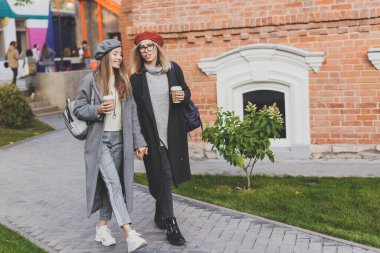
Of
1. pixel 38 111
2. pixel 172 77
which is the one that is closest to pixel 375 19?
pixel 172 77

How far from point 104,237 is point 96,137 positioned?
3.22 ft

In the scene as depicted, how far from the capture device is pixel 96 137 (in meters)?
5.52

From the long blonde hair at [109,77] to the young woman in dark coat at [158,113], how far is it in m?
0.24

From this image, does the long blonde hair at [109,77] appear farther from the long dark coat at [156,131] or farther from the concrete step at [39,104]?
the concrete step at [39,104]

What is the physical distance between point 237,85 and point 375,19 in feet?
7.63

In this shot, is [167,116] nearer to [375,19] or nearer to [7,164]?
[375,19]

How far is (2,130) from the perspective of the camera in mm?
14422

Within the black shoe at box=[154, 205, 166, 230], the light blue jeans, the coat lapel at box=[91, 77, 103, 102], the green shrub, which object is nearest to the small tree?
the black shoe at box=[154, 205, 166, 230]

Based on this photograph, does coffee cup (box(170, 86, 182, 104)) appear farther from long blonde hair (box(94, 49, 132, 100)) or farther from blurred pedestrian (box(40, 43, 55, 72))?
blurred pedestrian (box(40, 43, 55, 72))

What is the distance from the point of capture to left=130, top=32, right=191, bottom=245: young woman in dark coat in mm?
5805

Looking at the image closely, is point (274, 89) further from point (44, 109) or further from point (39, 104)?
A: point (39, 104)

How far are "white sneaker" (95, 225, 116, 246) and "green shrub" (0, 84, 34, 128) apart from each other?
9460mm

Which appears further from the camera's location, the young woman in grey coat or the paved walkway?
the paved walkway

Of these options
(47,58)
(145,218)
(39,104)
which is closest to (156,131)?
(145,218)
